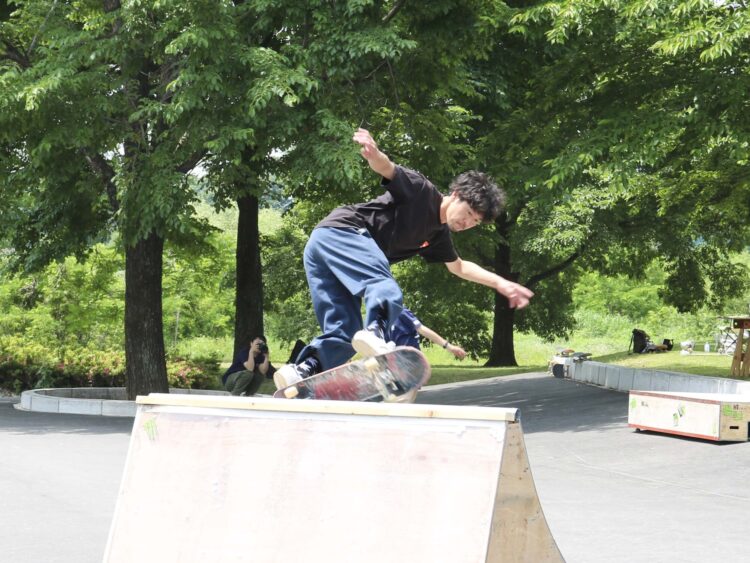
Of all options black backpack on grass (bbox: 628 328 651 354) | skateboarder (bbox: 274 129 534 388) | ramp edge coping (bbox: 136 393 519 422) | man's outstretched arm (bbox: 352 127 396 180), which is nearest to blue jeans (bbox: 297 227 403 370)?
skateboarder (bbox: 274 129 534 388)

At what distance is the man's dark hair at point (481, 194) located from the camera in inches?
221

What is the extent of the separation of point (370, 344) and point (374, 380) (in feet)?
0.88

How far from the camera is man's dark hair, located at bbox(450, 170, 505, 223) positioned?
562 cm

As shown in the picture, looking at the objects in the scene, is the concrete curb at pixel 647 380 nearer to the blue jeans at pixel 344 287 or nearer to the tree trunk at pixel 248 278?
the tree trunk at pixel 248 278

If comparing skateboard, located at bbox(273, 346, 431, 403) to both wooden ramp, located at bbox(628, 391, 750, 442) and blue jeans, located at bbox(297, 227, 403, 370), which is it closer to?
blue jeans, located at bbox(297, 227, 403, 370)

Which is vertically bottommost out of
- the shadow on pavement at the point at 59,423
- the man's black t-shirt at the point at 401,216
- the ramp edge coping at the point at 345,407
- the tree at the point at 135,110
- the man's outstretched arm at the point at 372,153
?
the shadow on pavement at the point at 59,423

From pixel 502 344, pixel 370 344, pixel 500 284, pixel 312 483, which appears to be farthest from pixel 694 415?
pixel 502 344

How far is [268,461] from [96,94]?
12.2m

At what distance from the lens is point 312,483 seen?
3.95m

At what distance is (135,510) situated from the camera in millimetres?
4180

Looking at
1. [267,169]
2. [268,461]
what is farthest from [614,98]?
[268,461]

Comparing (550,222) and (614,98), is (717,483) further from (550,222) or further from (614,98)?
(550,222)

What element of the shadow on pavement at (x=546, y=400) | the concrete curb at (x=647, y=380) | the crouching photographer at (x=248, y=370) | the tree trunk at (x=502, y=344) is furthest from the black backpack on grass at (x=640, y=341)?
the crouching photographer at (x=248, y=370)

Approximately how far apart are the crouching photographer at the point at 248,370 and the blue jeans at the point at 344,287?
33.5 feet
